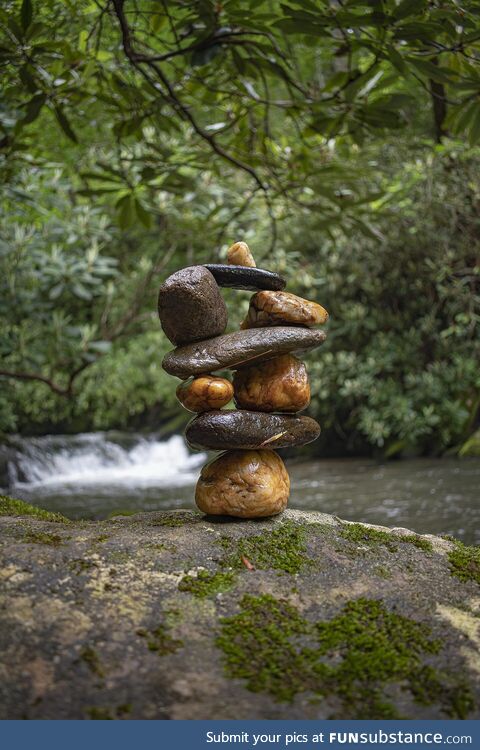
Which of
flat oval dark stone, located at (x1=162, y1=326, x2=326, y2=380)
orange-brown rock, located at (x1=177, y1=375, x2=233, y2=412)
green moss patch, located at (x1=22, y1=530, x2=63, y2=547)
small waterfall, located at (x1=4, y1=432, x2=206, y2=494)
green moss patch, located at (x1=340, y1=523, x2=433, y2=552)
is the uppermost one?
flat oval dark stone, located at (x1=162, y1=326, x2=326, y2=380)

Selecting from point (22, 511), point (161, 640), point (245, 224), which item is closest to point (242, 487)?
point (161, 640)

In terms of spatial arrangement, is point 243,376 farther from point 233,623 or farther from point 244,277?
point 233,623

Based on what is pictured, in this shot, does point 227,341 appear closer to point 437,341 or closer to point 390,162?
point 437,341

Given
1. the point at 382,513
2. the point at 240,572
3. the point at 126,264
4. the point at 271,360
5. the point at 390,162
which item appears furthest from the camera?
the point at 126,264

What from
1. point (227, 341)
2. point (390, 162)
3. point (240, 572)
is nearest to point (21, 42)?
point (227, 341)

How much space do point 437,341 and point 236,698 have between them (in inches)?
252

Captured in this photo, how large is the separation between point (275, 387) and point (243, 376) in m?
0.16

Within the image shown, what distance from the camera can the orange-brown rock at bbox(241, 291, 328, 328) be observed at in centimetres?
228

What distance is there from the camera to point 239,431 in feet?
7.12

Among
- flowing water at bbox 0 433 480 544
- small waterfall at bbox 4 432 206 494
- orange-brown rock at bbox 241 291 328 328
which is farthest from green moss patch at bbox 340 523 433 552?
small waterfall at bbox 4 432 206 494

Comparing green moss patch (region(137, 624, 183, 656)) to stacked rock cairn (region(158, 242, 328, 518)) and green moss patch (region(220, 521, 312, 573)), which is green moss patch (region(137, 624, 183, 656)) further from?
stacked rock cairn (region(158, 242, 328, 518))

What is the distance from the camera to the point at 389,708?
4.47 feet

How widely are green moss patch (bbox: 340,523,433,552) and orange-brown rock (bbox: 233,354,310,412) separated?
506 millimetres

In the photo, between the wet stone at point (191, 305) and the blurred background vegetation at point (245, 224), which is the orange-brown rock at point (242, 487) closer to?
the wet stone at point (191, 305)
